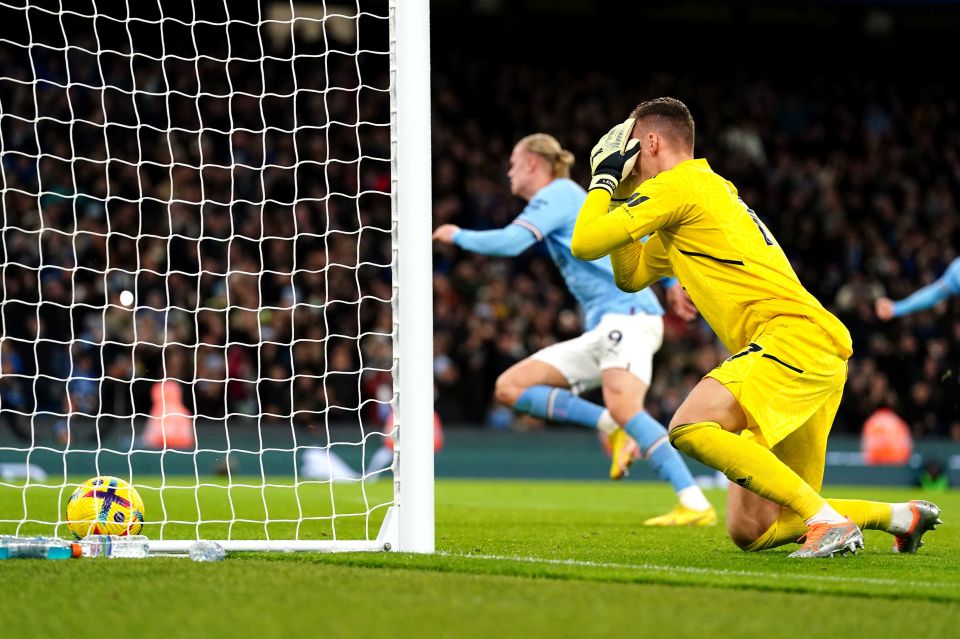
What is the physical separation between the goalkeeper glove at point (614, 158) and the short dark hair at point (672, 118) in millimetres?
106

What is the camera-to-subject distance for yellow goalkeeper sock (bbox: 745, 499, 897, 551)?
217 inches

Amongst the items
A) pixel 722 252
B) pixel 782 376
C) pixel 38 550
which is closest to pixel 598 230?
pixel 722 252

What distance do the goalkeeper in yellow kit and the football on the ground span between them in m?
2.23

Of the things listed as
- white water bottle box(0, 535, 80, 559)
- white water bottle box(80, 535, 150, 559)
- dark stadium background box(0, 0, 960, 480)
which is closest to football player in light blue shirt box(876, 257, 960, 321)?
dark stadium background box(0, 0, 960, 480)

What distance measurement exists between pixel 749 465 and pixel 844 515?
66 cm

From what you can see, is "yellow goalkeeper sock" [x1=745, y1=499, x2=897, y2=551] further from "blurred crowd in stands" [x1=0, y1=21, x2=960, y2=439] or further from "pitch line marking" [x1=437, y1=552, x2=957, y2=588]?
"blurred crowd in stands" [x1=0, y1=21, x2=960, y2=439]

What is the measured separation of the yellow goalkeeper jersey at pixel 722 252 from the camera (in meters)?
5.33

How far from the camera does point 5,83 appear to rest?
58.9ft

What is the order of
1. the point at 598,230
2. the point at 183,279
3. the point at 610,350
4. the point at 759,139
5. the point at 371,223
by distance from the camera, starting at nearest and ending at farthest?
the point at 598,230 < the point at 610,350 < the point at 183,279 < the point at 371,223 < the point at 759,139

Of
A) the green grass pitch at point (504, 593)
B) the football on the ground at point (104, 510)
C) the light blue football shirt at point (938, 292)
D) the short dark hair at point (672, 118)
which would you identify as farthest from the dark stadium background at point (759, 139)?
the green grass pitch at point (504, 593)

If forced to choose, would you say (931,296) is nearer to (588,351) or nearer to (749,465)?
(588,351)

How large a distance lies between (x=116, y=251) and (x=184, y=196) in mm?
1142

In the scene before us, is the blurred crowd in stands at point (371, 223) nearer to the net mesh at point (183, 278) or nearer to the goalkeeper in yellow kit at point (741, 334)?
the net mesh at point (183, 278)

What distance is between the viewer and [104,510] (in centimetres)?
550
